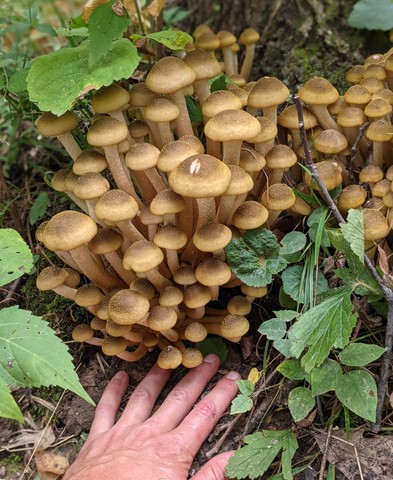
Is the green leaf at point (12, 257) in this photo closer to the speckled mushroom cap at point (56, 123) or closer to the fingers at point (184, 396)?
the speckled mushroom cap at point (56, 123)

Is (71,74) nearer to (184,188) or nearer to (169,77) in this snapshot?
(169,77)

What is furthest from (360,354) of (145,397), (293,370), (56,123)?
(56,123)

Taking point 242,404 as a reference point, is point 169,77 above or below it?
above

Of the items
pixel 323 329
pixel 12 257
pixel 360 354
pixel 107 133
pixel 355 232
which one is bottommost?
pixel 360 354

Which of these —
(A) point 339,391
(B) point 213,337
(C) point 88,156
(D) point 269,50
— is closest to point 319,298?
(A) point 339,391

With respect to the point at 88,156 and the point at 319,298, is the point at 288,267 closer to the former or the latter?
the point at 319,298

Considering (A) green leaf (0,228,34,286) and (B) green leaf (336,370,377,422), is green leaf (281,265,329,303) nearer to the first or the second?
(B) green leaf (336,370,377,422)

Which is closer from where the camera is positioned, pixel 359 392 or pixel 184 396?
pixel 359 392
